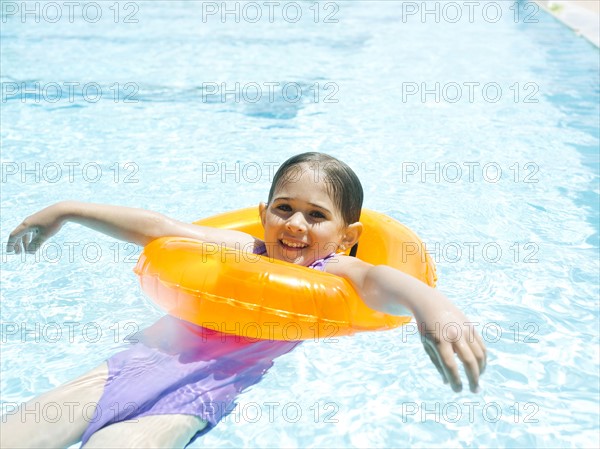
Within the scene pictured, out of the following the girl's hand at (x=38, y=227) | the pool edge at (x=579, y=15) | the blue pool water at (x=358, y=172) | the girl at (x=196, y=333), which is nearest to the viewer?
the girl at (x=196, y=333)

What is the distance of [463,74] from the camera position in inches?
333

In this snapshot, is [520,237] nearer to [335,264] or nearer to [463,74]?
[335,264]

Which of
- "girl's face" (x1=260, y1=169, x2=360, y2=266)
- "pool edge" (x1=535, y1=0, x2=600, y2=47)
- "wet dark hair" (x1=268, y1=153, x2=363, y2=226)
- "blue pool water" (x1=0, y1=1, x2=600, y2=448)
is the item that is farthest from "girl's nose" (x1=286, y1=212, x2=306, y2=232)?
"pool edge" (x1=535, y1=0, x2=600, y2=47)

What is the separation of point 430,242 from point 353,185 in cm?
163

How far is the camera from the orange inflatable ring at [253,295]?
2.54m

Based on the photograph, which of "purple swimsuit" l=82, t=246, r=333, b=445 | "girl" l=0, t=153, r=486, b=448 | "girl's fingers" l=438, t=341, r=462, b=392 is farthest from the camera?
"purple swimsuit" l=82, t=246, r=333, b=445

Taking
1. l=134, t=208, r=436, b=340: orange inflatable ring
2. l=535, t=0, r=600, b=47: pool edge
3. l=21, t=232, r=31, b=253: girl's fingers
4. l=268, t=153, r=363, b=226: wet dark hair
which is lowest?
l=134, t=208, r=436, b=340: orange inflatable ring

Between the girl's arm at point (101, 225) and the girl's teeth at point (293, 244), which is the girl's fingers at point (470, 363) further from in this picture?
the girl's arm at point (101, 225)

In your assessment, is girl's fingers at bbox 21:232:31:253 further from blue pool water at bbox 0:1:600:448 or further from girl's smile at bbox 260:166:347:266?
girl's smile at bbox 260:166:347:266

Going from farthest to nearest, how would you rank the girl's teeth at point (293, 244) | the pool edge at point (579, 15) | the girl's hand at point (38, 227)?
the pool edge at point (579, 15) < the girl's teeth at point (293, 244) < the girl's hand at point (38, 227)

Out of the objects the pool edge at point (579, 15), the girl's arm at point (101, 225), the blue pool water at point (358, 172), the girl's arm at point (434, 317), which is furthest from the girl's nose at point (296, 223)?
the pool edge at point (579, 15)

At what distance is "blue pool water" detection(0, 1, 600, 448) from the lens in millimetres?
3021

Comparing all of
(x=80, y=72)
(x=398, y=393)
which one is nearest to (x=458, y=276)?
(x=398, y=393)

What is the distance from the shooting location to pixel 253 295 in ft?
8.36
